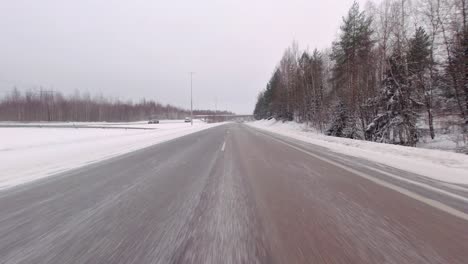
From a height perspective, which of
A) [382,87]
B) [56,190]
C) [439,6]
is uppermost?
[439,6]

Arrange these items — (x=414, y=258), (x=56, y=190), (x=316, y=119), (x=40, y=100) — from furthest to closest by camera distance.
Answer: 1. (x=40, y=100)
2. (x=316, y=119)
3. (x=56, y=190)
4. (x=414, y=258)

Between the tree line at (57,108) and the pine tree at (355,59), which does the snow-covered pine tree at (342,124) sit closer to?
the pine tree at (355,59)

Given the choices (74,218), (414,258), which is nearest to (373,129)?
(414,258)

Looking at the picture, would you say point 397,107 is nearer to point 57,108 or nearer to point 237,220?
point 237,220

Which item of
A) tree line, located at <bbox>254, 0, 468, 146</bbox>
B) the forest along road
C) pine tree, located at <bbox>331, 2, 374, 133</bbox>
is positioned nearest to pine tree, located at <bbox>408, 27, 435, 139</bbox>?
tree line, located at <bbox>254, 0, 468, 146</bbox>

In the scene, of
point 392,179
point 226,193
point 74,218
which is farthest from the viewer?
point 392,179

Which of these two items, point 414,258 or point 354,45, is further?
point 354,45

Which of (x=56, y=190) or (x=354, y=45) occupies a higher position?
(x=354, y=45)

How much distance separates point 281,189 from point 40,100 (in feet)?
365

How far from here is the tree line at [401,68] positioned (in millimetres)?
13711

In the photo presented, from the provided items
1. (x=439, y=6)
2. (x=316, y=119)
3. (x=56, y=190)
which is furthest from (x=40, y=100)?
(x=439, y=6)

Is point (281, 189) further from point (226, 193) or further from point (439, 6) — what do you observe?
point (439, 6)

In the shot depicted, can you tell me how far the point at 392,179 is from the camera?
4301 mm

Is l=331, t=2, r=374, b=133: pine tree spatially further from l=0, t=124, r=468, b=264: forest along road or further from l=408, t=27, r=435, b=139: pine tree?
l=0, t=124, r=468, b=264: forest along road
